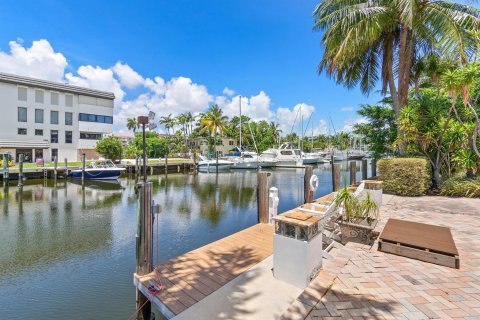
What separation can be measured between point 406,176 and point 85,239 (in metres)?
12.7

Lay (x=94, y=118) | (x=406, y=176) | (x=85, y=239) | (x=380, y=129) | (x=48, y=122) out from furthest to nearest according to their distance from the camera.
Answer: (x=94, y=118) < (x=48, y=122) < (x=380, y=129) < (x=406, y=176) < (x=85, y=239)

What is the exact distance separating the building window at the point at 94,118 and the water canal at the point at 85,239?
1857 cm

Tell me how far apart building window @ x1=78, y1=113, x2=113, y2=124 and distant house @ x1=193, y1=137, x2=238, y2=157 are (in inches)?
841

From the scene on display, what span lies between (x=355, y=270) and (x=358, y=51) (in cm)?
1073

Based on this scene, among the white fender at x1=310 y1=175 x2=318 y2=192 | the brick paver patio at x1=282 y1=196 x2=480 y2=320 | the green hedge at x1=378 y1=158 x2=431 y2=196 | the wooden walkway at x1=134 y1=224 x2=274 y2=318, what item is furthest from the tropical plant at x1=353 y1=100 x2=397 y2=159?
the wooden walkway at x1=134 y1=224 x2=274 y2=318

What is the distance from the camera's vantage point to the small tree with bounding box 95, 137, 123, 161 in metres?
29.8

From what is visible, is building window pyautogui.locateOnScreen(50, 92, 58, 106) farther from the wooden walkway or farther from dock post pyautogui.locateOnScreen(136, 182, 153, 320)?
dock post pyautogui.locateOnScreen(136, 182, 153, 320)

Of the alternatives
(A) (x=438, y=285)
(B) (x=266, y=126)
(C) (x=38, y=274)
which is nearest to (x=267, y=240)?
(A) (x=438, y=285)

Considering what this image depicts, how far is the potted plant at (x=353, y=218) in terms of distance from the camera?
5203 millimetres

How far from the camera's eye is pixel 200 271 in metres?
4.44

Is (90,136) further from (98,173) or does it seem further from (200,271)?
(200,271)

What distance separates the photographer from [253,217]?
39.5 feet

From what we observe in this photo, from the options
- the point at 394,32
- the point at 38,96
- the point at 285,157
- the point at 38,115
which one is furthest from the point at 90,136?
the point at 394,32

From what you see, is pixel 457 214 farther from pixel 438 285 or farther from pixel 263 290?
pixel 263 290
